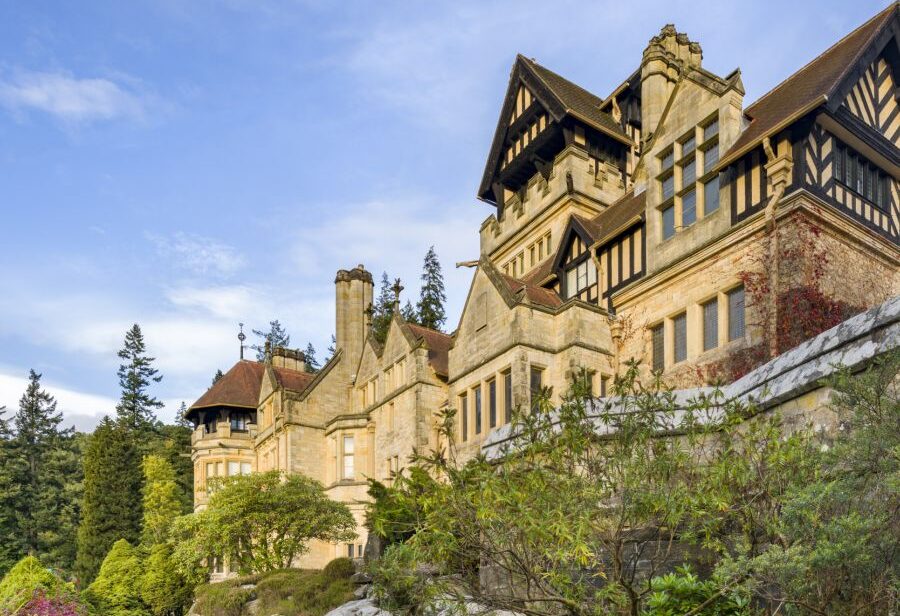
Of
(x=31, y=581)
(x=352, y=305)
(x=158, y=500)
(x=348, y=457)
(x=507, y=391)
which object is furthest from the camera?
(x=158, y=500)

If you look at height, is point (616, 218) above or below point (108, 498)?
above

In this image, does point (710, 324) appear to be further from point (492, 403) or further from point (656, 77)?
point (656, 77)

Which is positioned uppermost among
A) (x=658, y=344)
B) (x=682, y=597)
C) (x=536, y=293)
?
(x=536, y=293)

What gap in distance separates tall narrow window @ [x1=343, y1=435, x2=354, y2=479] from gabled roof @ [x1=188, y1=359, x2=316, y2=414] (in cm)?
552

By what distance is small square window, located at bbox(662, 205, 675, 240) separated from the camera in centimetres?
1874

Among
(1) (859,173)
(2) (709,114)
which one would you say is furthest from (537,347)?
(1) (859,173)

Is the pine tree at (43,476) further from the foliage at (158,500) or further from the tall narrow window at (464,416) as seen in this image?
the tall narrow window at (464,416)

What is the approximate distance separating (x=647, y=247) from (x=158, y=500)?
30777mm

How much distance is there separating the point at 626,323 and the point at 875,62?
7.71m

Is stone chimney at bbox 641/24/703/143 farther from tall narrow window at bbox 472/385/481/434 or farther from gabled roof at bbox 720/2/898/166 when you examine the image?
tall narrow window at bbox 472/385/481/434

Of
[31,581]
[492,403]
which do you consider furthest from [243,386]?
[492,403]

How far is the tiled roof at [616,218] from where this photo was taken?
66.3 feet

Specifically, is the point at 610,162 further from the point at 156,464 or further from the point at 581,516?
the point at 156,464

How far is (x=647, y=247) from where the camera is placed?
19.3m
